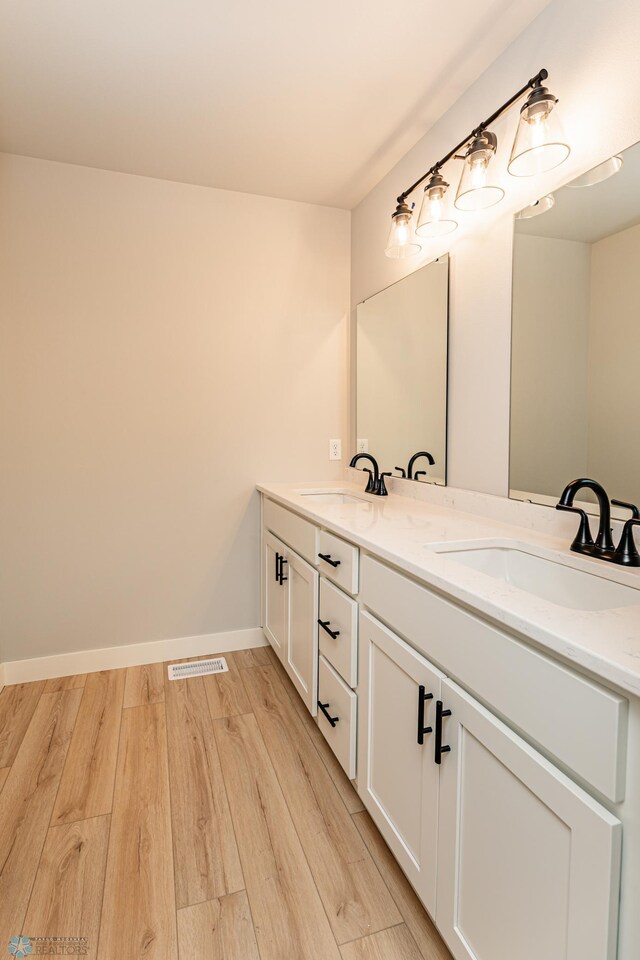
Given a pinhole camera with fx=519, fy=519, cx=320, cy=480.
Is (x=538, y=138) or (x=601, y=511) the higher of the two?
(x=538, y=138)

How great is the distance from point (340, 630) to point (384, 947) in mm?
741

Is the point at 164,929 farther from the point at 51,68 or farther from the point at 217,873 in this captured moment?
the point at 51,68

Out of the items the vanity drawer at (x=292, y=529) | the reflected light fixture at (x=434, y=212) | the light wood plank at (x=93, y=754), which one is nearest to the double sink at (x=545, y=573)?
the vanity drawer at (x=292, y=529)

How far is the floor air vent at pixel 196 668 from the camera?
8.13ft

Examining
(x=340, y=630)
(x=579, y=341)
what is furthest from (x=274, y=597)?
(x=579, y=341)

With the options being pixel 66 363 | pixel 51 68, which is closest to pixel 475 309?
pixel 51 68

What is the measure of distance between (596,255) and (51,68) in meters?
1.84

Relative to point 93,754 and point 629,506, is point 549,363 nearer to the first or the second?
point 629,506

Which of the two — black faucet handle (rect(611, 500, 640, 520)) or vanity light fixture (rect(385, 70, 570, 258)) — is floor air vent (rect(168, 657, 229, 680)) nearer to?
black faucet handle (rect(611, 500, 640, 520))

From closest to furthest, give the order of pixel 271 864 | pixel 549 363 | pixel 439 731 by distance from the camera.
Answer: pixel 439 731, pixel 271 864, pixel 549 363

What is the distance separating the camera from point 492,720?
0.91 metres

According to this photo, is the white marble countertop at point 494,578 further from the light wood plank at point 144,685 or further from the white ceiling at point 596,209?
the light wood plank at point 144,685

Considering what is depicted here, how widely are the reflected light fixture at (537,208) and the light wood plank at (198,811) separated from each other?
2.01 meters

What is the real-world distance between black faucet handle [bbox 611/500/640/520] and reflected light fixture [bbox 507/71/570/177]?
92 cm
